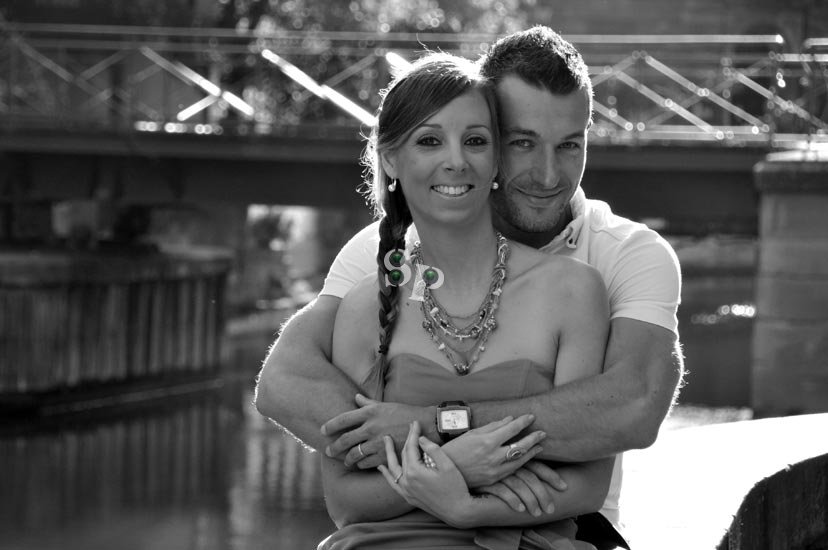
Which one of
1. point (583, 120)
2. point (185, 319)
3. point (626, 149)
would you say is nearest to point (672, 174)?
point (626, 149)

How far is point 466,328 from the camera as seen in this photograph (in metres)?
2.98

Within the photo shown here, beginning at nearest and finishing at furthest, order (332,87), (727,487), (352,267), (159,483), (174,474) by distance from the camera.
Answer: (352,267)
(727,487)
(332,87)
(159,483)
(174,474)

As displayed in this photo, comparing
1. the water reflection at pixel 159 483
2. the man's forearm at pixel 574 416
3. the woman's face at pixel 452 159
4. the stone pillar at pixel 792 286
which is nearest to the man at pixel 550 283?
the man's forearm at pixel 574 416

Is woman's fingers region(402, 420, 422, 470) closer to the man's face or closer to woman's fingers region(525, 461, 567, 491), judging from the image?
woman's fingers region(525, 461, 567, 491)

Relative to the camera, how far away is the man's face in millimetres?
3178

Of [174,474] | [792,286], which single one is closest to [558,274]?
[792,286]

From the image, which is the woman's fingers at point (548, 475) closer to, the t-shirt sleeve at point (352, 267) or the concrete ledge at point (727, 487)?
the concrete ledge at point (727, 487)

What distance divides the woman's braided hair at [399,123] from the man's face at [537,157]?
0.55 feet

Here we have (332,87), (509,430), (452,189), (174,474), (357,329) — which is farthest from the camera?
(174,474)

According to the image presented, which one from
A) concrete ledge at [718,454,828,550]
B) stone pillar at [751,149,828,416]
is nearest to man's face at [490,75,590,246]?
concrete ledge at [718,454,828,550]

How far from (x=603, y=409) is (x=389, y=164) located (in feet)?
2.17

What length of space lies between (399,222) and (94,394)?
20.8 meters

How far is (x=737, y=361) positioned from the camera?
83.3ft

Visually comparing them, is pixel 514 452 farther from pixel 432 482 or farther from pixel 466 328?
pixel 466 328
